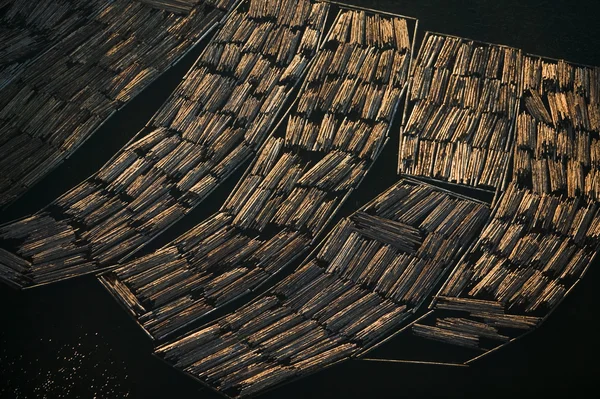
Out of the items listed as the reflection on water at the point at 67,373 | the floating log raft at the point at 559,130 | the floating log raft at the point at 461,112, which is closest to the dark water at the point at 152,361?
the reflection on water at the point at 67,373

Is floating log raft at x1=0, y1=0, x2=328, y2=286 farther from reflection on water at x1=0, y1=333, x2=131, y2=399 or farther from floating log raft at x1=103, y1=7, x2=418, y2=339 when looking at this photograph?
reflection on water at x1=0, y1=333, x2=131, y2=399

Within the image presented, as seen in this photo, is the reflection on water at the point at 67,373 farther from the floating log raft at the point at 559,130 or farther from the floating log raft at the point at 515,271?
the floating log raft at the point at 559,130

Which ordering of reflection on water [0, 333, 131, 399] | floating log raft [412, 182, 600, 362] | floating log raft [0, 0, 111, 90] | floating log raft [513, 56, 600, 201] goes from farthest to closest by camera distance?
floating log raft [0, 0, 111, 90] < floating log raft [513, 56, 600, 201] < floating log raft [412, 182, 600, 362] < reflection on water [0, 333, 131, 399]

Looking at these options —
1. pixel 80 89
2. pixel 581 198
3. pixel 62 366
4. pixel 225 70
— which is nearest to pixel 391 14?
pixel 225 70

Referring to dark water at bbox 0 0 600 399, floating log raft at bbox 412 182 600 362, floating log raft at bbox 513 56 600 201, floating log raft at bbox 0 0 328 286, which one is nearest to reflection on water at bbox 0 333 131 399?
dark water at bbox 0 0 600 399

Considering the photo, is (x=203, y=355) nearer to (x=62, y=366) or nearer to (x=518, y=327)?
(x=62, y=366)

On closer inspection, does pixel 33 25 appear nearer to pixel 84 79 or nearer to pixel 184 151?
pixel 84 79
